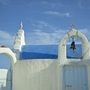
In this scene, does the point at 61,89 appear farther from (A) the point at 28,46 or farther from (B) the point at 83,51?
(A) the point at 28,46

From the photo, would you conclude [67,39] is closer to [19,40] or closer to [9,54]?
[9,54]

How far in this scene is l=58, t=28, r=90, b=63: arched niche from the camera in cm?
2088

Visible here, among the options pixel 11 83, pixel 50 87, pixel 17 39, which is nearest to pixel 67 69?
pixel 50 87

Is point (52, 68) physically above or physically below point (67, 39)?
below

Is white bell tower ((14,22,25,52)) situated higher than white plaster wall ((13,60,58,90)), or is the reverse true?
white bell tower ((14,22,25,52))

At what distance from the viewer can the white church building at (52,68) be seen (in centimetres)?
2045

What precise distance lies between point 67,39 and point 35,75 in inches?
166

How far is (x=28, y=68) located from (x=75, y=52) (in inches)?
180

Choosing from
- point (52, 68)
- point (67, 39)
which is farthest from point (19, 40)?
point (67, 39)

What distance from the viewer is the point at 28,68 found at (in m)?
22.0

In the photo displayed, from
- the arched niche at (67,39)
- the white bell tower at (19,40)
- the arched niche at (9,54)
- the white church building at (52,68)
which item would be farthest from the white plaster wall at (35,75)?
the white bell tower at (19,40)

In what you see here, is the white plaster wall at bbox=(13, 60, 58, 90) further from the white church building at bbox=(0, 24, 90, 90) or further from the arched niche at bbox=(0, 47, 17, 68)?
the arched niche at bbox=(0, 47, 17, 68)

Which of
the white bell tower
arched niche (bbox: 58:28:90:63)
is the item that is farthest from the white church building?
the white bell tower

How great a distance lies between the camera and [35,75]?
2186 cm
